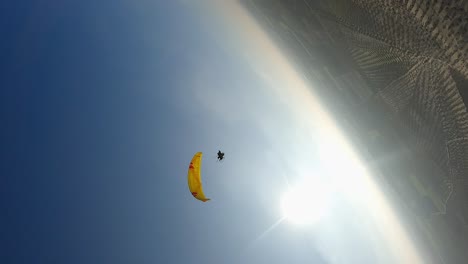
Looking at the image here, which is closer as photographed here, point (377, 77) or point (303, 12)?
point (377, 77)

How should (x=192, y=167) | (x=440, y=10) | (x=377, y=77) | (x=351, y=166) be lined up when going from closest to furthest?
(x=440, y=10)
(x=377, y=77)
(x=192, y=167)
(x=351, y=166)

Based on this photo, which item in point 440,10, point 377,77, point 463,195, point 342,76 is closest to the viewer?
point 440,10

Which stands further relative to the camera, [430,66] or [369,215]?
[369,215]

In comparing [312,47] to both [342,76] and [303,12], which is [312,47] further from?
[303,12]

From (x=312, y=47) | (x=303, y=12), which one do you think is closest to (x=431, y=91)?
(x=303, y=12)

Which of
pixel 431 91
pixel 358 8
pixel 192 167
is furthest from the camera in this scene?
pixel 192 167

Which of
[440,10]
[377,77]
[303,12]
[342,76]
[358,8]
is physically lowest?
[440,10]

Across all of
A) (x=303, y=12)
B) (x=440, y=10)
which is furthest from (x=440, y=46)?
(x=303, y=12)

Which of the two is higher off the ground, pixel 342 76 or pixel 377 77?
pixel 342 76

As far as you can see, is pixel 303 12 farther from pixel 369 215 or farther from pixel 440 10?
pixel 369 215
